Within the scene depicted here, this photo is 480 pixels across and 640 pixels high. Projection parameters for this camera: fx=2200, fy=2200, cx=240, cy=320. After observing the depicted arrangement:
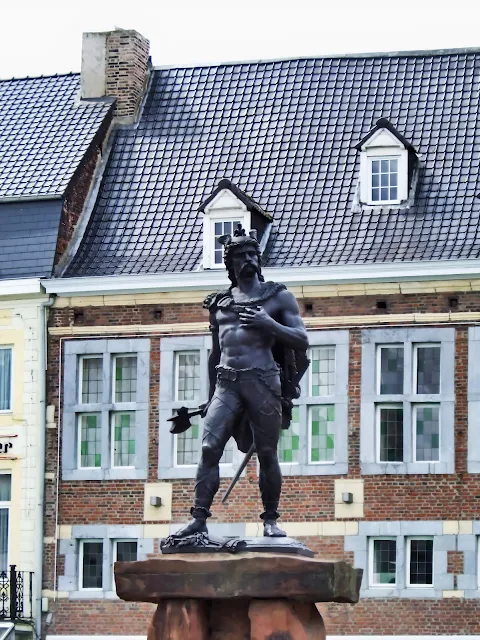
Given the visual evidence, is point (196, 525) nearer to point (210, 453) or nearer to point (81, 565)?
point (210, 453)

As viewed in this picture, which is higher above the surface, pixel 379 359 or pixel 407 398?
pixel 379 359

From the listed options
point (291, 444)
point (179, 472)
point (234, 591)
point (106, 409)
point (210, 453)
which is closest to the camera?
point (234, 591)

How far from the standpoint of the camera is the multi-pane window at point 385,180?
35.0 metres

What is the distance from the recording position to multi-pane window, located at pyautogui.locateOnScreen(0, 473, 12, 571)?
35.1 metres

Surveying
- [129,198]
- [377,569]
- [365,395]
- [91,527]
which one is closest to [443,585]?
[377,569]

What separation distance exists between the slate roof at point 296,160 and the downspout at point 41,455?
36.8 inches

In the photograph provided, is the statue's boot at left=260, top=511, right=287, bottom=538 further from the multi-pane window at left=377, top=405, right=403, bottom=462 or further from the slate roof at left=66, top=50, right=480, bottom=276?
the slate roof at left=66, top=50, right=480, bottom=276

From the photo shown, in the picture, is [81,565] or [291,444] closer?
[291,444]

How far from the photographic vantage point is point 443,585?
32812 millimetres

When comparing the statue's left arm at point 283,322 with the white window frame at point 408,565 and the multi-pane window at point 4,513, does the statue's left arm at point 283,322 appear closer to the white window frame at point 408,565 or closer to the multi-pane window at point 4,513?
the white window frame at point 408,565

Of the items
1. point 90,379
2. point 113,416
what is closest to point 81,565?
point 113,416

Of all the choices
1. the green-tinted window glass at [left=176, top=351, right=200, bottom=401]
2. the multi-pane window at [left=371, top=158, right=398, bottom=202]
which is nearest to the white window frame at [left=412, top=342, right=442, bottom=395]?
the multi-pane window at [left=371, top=158, right=398, bottom=202]

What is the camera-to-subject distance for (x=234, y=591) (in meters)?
17.7

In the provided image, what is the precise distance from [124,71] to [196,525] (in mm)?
20160
